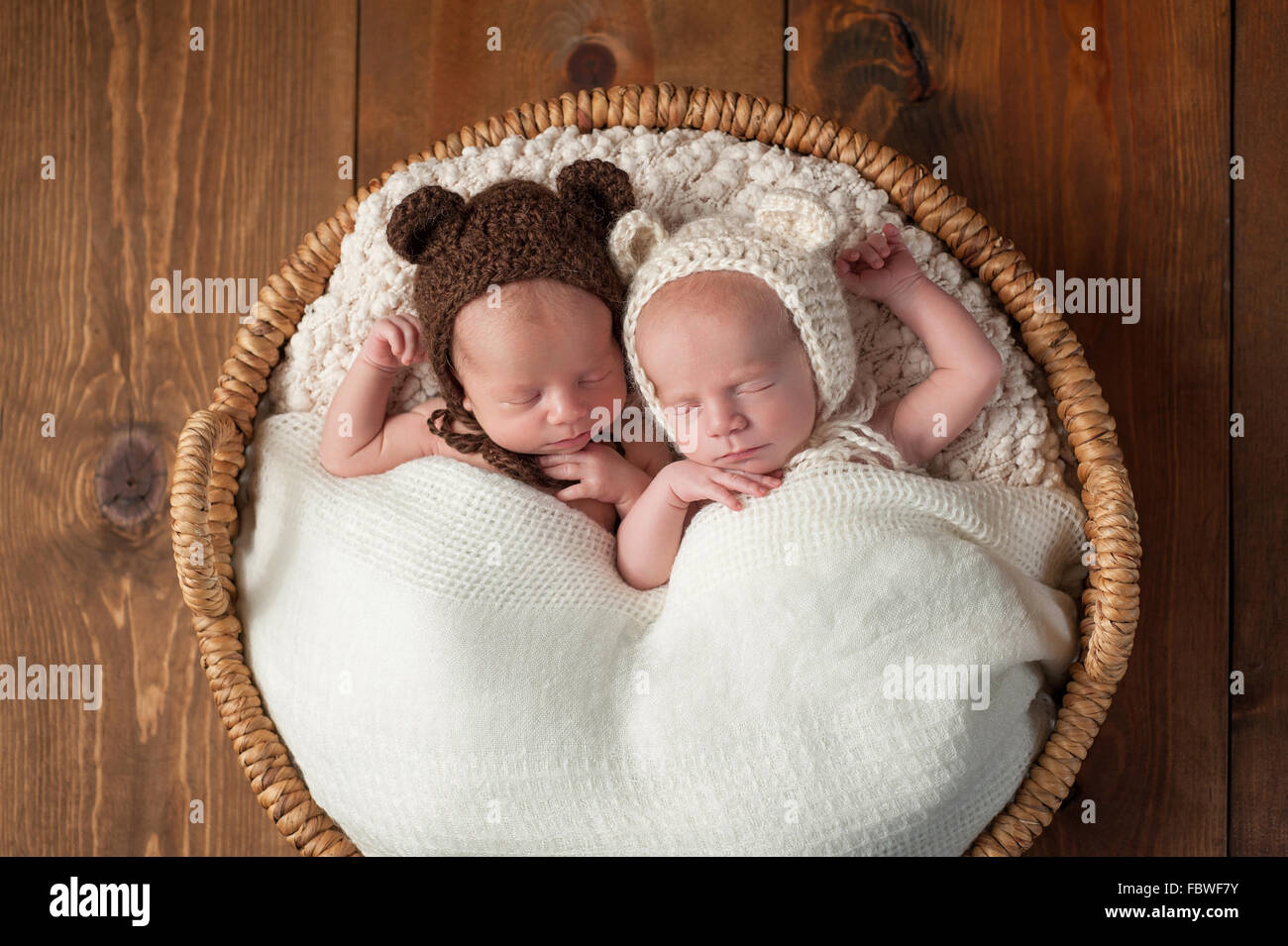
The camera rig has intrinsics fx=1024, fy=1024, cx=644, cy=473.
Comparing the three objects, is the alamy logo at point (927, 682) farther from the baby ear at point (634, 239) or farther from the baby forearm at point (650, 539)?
the baby ear at point (634, 239)

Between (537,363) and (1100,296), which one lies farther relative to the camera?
(1100,296)

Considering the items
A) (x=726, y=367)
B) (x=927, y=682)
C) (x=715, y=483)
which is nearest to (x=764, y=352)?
(x=726, y=367)

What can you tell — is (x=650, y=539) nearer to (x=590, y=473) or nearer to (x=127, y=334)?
(x=590, y=473)

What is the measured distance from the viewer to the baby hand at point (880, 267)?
121cm

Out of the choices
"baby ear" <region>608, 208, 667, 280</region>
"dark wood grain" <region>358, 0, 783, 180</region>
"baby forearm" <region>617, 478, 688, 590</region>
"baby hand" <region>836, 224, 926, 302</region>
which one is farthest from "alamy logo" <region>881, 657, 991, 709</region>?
"dark wood grain" <region>358, 0, 783, 180</region>

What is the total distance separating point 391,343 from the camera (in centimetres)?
123

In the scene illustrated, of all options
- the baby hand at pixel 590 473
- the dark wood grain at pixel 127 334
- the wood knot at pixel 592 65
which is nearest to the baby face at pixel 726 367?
the baby hand at pixel 590 473

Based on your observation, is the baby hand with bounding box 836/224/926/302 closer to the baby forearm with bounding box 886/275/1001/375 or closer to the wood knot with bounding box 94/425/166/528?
the baby forearm with bounding box 886/275/1001/375

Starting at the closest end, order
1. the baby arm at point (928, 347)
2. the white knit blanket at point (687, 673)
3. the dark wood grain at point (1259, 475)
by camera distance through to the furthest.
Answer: the white knit blanket at point (687, 673) → the baby arm at point (928, 347) → the dark wood grain at point (1259, 475)

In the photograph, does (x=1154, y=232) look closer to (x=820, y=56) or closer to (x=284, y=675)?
(x=820, y=56)

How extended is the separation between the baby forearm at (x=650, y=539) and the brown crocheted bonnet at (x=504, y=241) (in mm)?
151

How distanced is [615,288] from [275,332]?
45 centimetres

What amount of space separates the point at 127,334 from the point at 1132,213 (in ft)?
5.00
